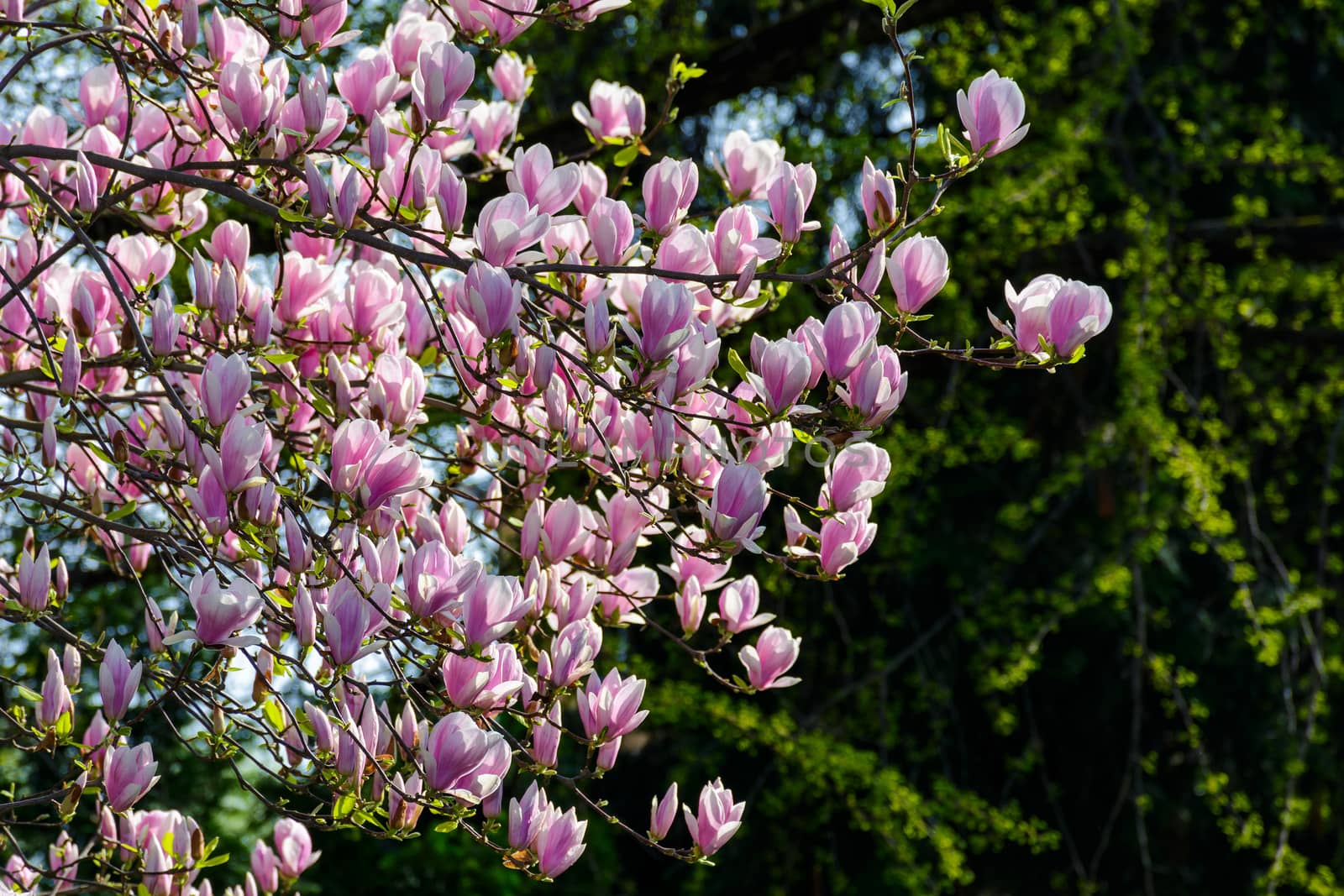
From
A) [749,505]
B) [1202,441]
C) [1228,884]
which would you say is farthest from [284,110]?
[1228,884]

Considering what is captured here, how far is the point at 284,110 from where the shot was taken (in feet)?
4.59

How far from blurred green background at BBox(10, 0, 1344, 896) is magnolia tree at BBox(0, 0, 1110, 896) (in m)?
2.20

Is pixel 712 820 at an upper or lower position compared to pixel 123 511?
lower

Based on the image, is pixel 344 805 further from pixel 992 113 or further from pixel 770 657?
pixel 992 113

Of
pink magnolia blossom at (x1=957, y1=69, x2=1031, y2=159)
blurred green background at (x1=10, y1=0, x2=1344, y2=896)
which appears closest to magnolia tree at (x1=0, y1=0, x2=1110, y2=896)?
pink magnolia blossom at (x1=957, y1=69, x2=1031, y2=159)

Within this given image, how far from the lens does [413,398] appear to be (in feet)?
4.26

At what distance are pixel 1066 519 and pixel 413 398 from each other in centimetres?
330

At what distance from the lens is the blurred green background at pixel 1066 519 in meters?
3.69

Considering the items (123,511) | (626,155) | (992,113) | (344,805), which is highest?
(992,113)

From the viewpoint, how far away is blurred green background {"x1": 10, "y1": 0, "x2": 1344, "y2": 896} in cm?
369

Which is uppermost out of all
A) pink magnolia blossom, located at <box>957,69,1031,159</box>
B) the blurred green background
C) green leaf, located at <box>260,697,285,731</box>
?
pink magnolia blossom, located at <box>957,69,1031,159</box>

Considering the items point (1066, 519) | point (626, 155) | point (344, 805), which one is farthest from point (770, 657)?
point (1066, 519)

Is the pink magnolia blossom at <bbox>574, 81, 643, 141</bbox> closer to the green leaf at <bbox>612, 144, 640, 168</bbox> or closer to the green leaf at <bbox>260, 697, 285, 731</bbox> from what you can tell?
the green leaf at <bbox>612, 144, 640, 168</bbox>

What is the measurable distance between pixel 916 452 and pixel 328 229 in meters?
2.61
